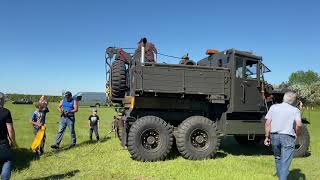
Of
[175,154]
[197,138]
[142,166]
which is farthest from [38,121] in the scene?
[197,138]

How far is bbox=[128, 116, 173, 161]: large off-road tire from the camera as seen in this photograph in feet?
35.0

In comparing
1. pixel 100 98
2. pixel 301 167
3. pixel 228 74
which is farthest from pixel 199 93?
pixel 100 98

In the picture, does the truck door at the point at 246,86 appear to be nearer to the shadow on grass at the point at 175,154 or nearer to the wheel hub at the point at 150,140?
the shadow on grass at the point at 175,154

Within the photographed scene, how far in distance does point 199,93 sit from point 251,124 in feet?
5.66

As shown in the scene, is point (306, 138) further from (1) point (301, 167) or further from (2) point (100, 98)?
(2) point (100, 98)

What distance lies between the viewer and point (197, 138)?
1112cm

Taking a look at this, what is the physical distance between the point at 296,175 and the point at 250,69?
377 cm

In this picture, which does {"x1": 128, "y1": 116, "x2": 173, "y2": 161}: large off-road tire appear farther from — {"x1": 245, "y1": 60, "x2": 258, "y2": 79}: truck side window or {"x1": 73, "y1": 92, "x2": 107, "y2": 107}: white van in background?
{"x1": 73, "y1": 92, "x2": 107, "y2": 107}: white van in background

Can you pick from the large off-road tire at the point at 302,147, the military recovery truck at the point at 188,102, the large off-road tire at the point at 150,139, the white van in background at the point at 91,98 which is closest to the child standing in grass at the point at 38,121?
the military recovery truck at the point at 188,102

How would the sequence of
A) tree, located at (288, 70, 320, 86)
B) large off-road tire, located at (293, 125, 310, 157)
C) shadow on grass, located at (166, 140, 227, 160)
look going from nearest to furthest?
shadow on grass, located at (166, 140, 227, 160) → large off-road tire, located at (293, 125, 310, 157) → tree, located at (288, 70, 320, 86)

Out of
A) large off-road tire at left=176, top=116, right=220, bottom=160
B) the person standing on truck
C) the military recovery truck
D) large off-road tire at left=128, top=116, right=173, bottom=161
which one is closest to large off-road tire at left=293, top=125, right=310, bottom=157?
the military recovery truck

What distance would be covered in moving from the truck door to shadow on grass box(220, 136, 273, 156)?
60.7 inches

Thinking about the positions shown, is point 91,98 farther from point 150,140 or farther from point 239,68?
point 150,140

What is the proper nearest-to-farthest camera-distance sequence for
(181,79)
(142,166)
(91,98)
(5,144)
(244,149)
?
(5,144)
(142,166)
(181,79)
(244,149)
(91,98)
